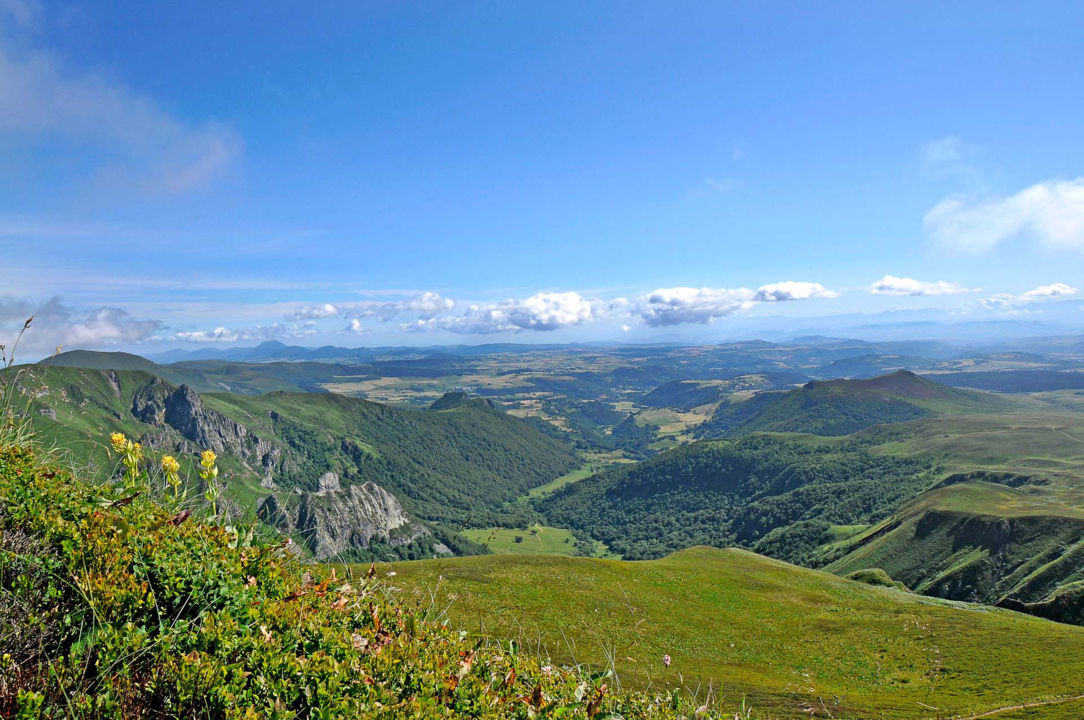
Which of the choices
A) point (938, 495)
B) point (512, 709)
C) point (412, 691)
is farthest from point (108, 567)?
point (938, 495)

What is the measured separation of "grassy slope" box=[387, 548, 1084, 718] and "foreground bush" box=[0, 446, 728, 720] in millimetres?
18754

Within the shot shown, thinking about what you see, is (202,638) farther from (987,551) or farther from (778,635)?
(987,551)

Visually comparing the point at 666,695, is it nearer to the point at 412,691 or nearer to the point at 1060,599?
the point at 412,691

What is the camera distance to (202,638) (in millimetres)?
4074

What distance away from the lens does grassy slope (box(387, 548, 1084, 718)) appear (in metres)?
30.5

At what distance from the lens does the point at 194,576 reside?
464 cm

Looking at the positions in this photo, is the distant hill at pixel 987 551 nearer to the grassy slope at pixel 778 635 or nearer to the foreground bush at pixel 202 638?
the grassy slope at pixel 778 635

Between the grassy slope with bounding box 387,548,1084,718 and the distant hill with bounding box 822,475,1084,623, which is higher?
the grassy slope with bounding box 387,548,1084,718

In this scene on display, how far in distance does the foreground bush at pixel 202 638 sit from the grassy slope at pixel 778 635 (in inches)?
738

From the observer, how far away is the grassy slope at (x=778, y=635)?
30484 mm

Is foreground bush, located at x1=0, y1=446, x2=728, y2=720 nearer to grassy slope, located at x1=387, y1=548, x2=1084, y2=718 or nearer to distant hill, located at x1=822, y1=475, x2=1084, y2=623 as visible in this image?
grassy slope, located at x1=387, y1=548, x2=1084, y2=718

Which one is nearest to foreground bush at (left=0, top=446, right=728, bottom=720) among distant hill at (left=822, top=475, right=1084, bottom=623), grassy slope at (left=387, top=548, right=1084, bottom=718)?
grassy slope at (left=387, top=548, right=1084, bottom=718)

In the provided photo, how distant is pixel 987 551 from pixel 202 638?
14314 centimetres

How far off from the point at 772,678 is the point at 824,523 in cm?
19284
